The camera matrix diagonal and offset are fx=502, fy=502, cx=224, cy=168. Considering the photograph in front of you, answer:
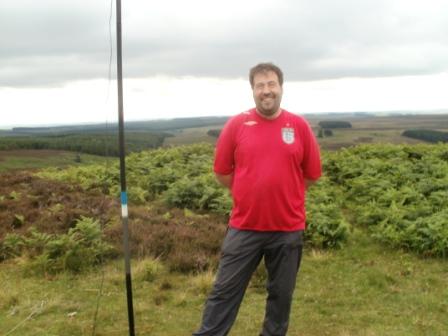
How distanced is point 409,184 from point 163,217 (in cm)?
673

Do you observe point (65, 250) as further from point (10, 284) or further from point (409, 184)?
point (409, 184)

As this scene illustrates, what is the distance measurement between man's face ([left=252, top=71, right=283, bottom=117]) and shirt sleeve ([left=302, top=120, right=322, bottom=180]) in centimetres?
42

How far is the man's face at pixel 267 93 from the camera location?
4.66m

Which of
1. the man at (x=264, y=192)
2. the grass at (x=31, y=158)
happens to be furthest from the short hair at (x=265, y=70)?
the grass at (x=31, y=158)

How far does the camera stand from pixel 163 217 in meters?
11.8

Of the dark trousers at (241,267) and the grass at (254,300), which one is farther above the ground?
the dark trousers at (241,267)

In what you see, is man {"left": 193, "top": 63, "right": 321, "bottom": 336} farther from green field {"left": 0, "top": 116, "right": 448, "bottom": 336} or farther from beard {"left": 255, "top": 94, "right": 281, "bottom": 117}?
green field {"left": 0, "top": 116, "right": 448, "bottom": 336}

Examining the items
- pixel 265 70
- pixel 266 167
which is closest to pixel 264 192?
pixel 266 167

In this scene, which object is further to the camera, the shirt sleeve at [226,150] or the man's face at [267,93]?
the shirt sleeve at [226,150]

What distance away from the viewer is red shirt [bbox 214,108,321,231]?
4.71m

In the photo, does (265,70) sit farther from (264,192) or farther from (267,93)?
(264,192)

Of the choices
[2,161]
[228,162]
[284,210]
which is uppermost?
[228,162]

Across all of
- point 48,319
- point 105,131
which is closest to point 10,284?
point 48,319

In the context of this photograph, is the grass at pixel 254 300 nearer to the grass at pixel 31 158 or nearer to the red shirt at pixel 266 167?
the red shirt at pixel 266 167
